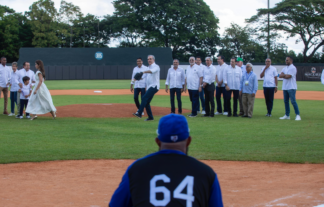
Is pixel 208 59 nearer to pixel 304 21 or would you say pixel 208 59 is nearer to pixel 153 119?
pixel 153 119

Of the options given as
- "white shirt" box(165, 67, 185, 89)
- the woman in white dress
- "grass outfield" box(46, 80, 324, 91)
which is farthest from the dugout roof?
the woman in white dress

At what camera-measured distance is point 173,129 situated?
6.92ft

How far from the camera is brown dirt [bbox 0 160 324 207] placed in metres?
4.36

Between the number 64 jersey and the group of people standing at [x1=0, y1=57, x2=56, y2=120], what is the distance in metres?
9.54

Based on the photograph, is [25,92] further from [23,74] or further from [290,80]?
[290,80]

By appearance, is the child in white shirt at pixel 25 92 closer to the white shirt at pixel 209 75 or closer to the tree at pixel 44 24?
the white shirt at pixel 209 75

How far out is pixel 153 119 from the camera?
11.7m

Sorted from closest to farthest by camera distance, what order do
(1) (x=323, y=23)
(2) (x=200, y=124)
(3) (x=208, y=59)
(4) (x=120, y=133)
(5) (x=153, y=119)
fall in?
(4) (x=120, y=133) → (2) (x=200, y=124) → (5) (x=153, y=119) → (3) (x=208, y=59) → (1) (x=323, y=23)

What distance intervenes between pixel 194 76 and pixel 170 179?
10.8 m

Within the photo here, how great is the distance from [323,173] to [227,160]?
1.67 meters

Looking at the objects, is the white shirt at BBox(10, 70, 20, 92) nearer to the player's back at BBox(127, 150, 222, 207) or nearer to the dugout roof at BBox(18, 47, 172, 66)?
the player's back at BBox(127, 150, 222, 207)

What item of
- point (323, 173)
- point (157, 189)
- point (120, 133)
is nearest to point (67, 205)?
point (157, 189)

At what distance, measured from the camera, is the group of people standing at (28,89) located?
11203 millimetres

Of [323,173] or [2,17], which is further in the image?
[2,17]
